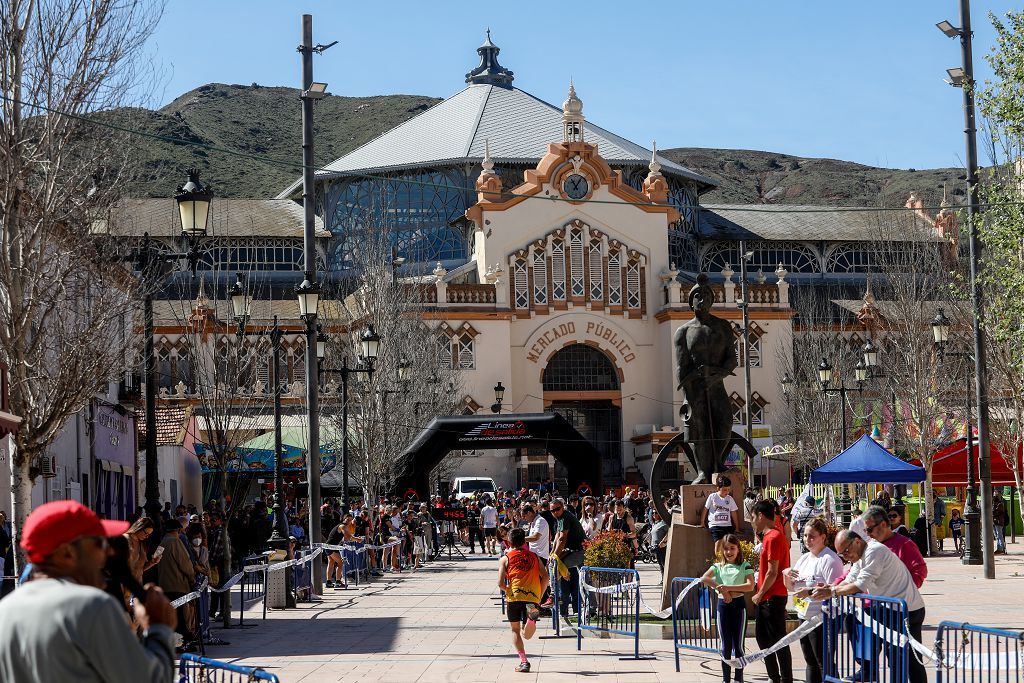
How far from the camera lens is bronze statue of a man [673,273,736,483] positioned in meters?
19.2

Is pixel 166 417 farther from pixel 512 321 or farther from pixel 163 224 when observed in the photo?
pixel 163 224

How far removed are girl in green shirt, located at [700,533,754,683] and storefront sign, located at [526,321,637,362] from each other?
5958 centimetres

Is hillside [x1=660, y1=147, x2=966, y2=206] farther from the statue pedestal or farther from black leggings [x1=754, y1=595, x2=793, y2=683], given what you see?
black leggings [x1=754, y1=595, x2=793, y2=683]

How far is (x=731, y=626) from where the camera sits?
1276cm

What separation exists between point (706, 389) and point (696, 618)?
429cm

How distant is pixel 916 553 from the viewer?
12.5 metres

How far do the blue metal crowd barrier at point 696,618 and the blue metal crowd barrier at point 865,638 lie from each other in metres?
3.33

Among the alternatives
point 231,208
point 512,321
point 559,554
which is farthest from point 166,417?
point 231,208

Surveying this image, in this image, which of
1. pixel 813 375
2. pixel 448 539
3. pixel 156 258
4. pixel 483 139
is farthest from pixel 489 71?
pixel 156 258

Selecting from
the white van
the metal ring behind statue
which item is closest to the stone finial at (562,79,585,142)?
the white van

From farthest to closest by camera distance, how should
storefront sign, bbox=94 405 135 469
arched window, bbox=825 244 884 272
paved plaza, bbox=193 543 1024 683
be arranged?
1. arched window, bbox=825 244 884 272
2. storefront sign, bbox=94 405 135 469
3. paved plaza, bbox=193 543 1024 683

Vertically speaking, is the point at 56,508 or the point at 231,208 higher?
the point at 231,208

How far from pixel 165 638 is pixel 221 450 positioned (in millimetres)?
Answer: 24254

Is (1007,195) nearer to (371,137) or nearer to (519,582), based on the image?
(519,582)
